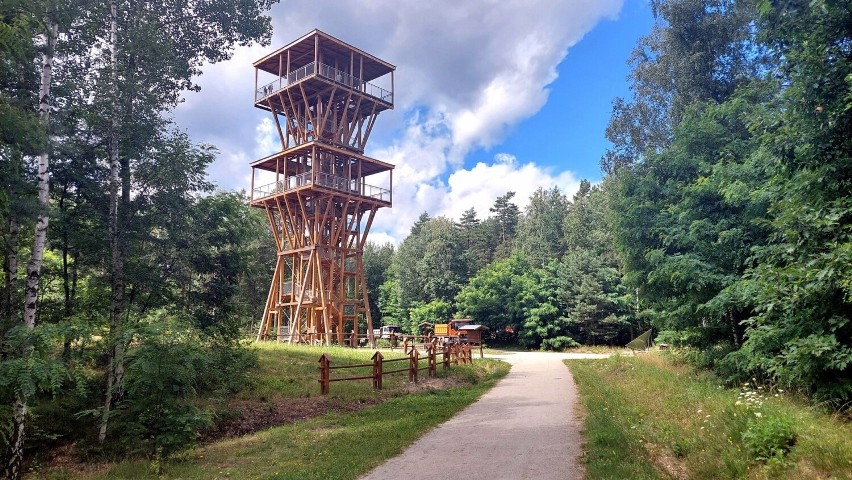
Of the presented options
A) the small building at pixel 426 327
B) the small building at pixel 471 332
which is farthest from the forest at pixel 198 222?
the small building at pixel 426 327

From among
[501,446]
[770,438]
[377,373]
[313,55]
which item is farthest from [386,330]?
[770,438]

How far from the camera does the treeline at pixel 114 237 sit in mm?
8383

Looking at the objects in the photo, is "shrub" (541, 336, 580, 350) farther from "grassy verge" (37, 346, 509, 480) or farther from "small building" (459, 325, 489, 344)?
"grassy verge" (37, 346, 509, 480)

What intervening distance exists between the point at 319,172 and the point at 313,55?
8.92 meters

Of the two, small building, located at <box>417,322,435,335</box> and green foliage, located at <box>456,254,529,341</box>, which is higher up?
green foliage, located at <box>456,254,529,341</box>

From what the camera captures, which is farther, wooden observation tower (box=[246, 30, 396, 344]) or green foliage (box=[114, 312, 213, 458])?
wooden observation tower (box=[246, 30, 396, 344])

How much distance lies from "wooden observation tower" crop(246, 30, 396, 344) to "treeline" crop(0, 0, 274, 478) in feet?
59.7

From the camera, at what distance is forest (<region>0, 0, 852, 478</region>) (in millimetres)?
7148

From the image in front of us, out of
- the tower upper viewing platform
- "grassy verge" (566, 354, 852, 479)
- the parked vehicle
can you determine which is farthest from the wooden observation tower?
"grassy verge" (566, 354, 852, 479)

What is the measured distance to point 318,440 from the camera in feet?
30.0

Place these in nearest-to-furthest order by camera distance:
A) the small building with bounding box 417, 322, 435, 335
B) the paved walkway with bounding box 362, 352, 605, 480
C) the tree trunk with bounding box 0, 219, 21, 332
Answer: the paved walkway with bounding box 362, 352, 605, 480 → the tree trunk with bounding box 0, 219, 21, 332 → the small building with bounding box 417, 322, 435, 335

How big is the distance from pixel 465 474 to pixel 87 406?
9.51 meters

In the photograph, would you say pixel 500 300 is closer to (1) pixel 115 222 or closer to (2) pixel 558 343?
(2) pixel 558 343

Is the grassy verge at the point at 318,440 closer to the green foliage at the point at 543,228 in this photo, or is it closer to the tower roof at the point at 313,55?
the tower roof at the point at 313,55
